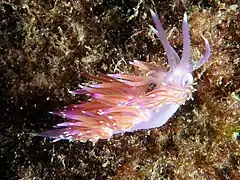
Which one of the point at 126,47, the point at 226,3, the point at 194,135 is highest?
the point at 226,3

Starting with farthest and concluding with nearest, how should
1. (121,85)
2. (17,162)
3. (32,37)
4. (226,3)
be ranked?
(17,162) → (32,37) → (226,3) → (121,85)

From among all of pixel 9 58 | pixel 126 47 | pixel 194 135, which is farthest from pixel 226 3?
pixel 9 58

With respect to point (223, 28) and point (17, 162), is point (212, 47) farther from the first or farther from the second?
point (17, 162)

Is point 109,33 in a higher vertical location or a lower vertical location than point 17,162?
higher

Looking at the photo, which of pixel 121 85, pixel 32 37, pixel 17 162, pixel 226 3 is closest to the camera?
pixel 121 85

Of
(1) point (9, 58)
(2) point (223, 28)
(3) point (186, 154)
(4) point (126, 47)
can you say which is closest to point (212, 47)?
(2) point (223, 28)

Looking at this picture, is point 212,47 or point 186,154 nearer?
point 212,47

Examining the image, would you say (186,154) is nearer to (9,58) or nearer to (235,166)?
(235,166)
